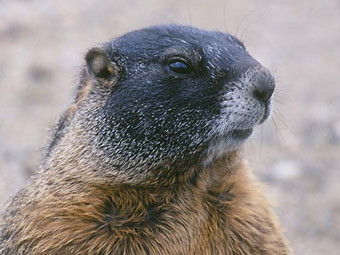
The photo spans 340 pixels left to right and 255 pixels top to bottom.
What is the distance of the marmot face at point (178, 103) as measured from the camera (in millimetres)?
3533

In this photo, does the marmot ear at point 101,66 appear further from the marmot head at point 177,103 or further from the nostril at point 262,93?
the nostril at point 262,93

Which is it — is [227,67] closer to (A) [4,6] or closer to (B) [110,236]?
(B) [110,236]

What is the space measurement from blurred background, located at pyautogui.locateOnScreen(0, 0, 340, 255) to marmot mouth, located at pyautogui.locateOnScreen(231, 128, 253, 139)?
73.5 inches

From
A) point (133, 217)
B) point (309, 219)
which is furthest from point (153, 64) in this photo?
point (309, 219)

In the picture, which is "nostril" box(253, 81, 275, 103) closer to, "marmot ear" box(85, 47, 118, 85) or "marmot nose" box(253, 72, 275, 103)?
"marmot nose" box(253, 72, 275, 103)

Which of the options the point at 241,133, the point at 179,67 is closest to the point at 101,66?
the point at 179,67

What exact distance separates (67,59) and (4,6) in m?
1.82

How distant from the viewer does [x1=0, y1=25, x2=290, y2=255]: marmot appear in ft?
11.7

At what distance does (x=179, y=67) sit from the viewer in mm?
3596

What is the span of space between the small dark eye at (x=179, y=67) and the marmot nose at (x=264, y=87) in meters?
0.36

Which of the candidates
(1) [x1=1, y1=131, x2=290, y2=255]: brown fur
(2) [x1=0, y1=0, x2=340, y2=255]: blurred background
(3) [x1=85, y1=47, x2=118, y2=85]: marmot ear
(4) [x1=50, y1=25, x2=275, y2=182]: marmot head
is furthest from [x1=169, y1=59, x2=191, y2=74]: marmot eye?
(2) [x1=0, y1=0, x2=340, y2=255]: blurred background

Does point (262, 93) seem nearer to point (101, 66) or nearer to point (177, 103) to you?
point (177, 103)

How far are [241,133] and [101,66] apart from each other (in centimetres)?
88

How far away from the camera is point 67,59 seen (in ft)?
29.1
